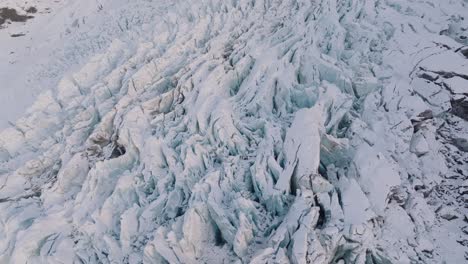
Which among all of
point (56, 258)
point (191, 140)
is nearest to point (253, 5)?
point (191, 140)

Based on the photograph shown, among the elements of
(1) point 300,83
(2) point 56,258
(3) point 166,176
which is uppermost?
(1) point 300,83

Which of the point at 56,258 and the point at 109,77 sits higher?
the point at 109,77

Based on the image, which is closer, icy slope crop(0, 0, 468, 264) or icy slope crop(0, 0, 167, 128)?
icy slope crop(0, 0, 468, 264)

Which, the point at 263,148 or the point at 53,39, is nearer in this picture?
the point at 263,148

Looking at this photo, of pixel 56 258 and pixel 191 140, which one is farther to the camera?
pixel 191 140

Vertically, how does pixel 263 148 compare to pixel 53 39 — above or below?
above

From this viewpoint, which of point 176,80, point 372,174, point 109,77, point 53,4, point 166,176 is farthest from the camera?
point 53,4

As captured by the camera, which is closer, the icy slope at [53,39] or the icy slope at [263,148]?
the icy slope at [263,148]

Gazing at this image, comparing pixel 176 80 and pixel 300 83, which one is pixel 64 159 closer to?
pixel 176 80
